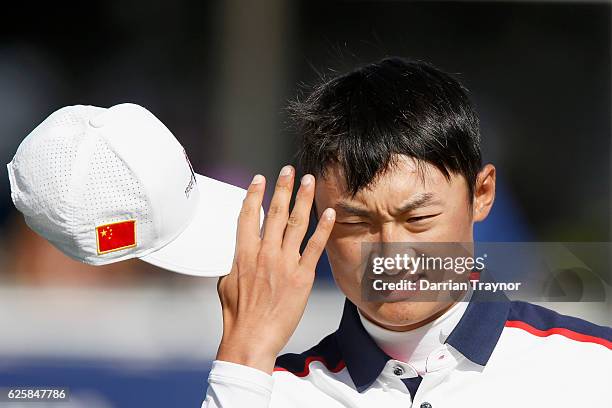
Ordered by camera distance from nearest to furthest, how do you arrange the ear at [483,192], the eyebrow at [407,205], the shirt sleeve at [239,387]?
the shirt sleeve at [239,387], the eyebrow at [407,205], the ear at [483,192]

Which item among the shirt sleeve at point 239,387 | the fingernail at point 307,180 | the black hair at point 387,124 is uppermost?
the black hair at point 387,124

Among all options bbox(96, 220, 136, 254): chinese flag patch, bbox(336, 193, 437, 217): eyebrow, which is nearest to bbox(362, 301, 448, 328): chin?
bbox(336, 193, 437, 217): eyebrow

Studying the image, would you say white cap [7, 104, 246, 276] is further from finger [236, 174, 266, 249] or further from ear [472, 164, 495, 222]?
ear [472, 164, 495, 222]

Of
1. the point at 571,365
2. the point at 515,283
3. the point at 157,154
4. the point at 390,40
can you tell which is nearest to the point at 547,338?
the point at 571,365

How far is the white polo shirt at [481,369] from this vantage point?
113 cm

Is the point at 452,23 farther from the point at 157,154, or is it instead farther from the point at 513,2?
the point at 157,154

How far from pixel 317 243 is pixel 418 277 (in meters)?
0.19

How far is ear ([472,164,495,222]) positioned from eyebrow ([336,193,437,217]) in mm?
136

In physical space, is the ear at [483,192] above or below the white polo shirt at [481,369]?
above

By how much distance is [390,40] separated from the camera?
3367mm

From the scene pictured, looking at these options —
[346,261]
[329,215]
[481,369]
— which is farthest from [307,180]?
[481,369]

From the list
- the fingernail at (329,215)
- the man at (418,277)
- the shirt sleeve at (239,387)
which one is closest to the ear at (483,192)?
the man at (418,277)

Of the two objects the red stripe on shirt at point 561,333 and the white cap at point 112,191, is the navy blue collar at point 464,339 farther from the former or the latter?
the white cap at point 112,191

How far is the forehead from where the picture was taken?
1092 mm
